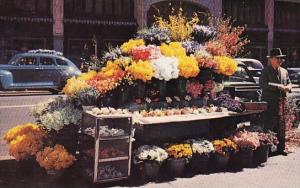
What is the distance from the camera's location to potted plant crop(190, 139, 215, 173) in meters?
8.12

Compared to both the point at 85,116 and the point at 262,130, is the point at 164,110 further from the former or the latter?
the point at 262,130

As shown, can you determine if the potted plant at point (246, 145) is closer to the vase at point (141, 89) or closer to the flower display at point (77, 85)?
the vase at point (141, 89)

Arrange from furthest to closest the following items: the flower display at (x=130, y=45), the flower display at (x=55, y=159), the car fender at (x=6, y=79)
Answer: the car fender at (x=6, y=79) < the flower display at (x=130, y=45) < the flower display at (x=55, y=159)

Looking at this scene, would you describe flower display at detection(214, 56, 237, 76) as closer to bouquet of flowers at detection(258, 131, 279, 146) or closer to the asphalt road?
bouquet of flowers at detection(258, 131, 279, 146)

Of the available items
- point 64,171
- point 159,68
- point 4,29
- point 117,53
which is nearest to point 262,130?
point 159,68

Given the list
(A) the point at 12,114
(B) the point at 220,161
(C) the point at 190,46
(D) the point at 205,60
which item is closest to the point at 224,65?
(D) the point at 205,60

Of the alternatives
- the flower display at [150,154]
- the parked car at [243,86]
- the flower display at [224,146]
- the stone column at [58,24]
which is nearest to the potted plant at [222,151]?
the flower display at [224,146]

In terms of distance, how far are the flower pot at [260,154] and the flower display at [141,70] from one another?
8.77ft

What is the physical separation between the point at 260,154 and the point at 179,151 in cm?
203

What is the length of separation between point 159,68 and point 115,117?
4.79 ft

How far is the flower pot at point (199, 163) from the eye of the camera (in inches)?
322

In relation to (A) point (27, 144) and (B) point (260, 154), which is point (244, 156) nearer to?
(B) point (260, 154)

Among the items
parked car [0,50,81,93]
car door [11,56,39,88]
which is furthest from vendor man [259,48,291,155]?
car door [11,56,39,88]

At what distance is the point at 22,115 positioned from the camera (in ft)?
48.1
